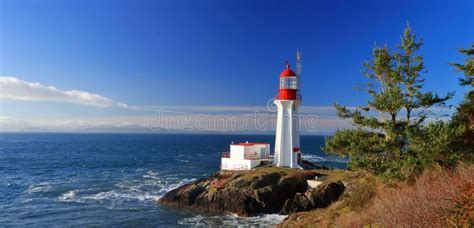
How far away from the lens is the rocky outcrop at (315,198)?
29.7 m

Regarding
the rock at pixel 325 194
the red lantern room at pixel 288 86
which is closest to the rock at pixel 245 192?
the rock at pixel 325 194

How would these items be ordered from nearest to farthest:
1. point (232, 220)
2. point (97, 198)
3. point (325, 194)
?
1. point (232, 220)
2. point (325, 194)
3. point (97, 198)

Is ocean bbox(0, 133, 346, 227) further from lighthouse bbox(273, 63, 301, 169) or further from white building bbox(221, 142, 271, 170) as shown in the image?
lighthouse bbox(273, 63, 301, 169)

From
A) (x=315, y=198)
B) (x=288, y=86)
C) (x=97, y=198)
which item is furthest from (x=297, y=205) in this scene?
(x=97, y=198)

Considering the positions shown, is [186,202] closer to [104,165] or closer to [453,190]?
[453,190]

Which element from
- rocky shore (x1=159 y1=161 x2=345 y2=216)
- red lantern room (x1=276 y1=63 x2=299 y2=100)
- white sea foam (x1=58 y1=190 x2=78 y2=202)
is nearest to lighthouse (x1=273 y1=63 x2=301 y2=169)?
red lantern room (x1=276 y1=63 x2=299 y2=100)

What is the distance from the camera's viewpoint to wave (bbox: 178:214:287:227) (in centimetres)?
2773

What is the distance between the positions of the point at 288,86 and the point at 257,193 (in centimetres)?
1239

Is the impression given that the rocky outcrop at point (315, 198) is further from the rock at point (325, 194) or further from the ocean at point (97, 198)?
the ocean at point (97, 198)

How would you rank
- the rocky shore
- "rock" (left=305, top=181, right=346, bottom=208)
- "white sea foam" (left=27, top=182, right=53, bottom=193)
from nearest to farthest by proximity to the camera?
"rock" (left=305, top=181, right=346, bottom=208), the rocky shore, "white sea foam" (left=27, top=182, right=53, bottom=193)

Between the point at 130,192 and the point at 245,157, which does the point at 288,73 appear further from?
the point at 130,192

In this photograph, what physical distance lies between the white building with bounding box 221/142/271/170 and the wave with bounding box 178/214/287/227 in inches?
365

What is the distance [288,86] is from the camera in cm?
3925

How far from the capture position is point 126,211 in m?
31.7
